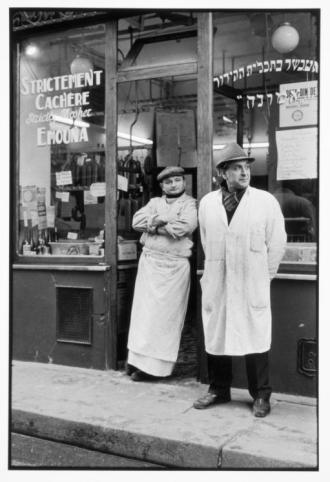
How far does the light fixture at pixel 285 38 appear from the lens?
5688mm

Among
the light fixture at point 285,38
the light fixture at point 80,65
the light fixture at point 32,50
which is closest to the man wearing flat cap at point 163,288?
the light fixture at point 285,38

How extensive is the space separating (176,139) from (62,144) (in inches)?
51.3

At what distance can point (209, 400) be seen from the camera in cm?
510

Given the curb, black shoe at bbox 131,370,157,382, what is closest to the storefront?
black shoe at bbox 131,370,157,382

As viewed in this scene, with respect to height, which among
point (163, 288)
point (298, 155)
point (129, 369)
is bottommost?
point (129, 369)

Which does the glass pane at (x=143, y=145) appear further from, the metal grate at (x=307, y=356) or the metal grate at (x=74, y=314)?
the metal grate at (x=307, y=356)

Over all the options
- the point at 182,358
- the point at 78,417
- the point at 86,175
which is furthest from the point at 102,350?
the point at 86,175

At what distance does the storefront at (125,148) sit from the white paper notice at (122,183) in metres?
0.02

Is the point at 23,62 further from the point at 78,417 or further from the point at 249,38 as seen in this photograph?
the point at 78,417

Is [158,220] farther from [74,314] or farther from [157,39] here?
[157,39]

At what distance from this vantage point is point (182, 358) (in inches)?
269

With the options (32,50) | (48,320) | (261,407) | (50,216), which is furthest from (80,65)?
(261,407)

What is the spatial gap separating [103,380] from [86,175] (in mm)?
2193

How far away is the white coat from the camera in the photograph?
191 inches
